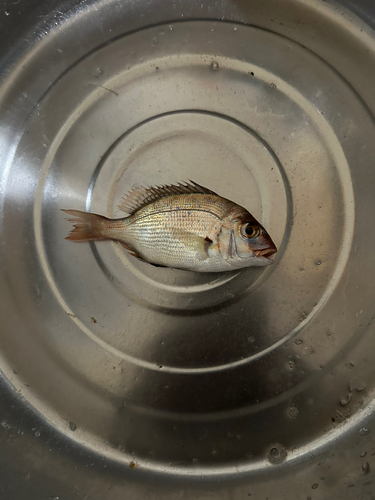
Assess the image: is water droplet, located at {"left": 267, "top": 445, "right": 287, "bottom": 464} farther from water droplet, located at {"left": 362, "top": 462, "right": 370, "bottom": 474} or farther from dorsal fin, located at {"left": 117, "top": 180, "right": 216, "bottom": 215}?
dorsal fin, located at {"left": 117, "top": 180, "right": 216, "bottom": 215}

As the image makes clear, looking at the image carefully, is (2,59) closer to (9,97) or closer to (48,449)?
(9,97)

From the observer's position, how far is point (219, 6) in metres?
1.36

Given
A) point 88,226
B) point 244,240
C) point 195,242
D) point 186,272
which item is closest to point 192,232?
point 195,242

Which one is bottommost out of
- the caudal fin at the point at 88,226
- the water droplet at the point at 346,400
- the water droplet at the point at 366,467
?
the water droplet at the point at 366,467

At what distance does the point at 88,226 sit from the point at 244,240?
2.06ft

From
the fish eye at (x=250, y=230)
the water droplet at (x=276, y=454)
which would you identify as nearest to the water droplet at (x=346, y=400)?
the water droplet at (x=276, y=454)

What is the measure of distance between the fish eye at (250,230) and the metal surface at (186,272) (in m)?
0.31

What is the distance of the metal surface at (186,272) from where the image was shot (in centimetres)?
128

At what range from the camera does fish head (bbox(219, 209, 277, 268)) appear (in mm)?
1044

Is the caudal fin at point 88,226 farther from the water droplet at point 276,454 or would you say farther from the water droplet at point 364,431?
the water droplet at point 364,431

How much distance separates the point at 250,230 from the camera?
1.04m

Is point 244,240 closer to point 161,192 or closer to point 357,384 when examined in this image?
point 161,192

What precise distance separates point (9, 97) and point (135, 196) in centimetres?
76

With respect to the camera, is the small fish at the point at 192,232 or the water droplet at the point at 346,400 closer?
the small fish at the point at 192,232
